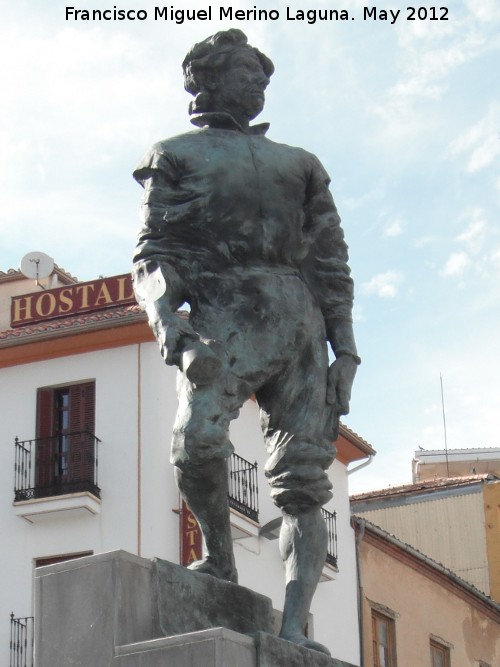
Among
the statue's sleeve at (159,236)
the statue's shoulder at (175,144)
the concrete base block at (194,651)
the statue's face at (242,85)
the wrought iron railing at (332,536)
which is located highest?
the wrought iron railing at (332,536)

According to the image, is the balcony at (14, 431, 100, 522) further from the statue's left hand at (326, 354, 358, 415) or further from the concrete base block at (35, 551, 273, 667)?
the concrete base block at (35, 551, 273, 667)

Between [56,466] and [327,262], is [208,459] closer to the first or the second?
[327,262]

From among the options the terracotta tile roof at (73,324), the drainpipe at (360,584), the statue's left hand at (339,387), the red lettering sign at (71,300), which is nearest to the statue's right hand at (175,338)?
the statue's left hand at (339,387)

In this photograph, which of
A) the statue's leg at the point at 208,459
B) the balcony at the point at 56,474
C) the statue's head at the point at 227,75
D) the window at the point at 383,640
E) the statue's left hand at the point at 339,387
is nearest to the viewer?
the statue's leg at the point at 208,459

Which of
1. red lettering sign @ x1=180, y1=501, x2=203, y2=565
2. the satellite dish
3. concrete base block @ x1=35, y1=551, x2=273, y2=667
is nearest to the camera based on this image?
concrete base block @ x1=35, y1=551, x2=273, y2=667

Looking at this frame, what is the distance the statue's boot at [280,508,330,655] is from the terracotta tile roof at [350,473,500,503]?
31.1 m

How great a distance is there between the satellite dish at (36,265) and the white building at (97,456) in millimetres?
1631

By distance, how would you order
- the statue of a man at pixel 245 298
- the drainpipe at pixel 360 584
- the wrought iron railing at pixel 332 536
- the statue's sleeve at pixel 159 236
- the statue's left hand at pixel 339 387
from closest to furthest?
the statue of a man at pixel 245 298 < the statue's sleeve at pixel 159 236 < the statue's left hand at pixel 339 387 < the wrought iron railing at pixel 332 536 < the drainpipe at pixel 360 584

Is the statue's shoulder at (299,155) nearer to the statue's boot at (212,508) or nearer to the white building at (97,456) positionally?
the statue's boot at (212,508)

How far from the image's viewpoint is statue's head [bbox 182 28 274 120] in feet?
24.9

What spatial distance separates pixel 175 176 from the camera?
743 cm

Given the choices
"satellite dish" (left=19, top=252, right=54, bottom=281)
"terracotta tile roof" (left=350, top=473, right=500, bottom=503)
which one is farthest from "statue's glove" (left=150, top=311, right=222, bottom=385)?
"terracotta tile roof" (left=350, top=473, right=500, bottom=503)

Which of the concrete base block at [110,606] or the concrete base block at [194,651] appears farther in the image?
the concrete base block at [110,606]

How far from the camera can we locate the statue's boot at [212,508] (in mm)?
6953
